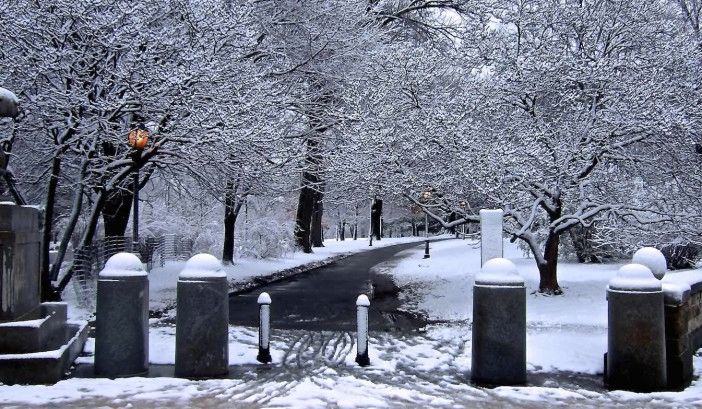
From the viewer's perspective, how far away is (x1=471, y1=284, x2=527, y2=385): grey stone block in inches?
322

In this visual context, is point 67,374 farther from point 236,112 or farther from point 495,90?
point 495,90

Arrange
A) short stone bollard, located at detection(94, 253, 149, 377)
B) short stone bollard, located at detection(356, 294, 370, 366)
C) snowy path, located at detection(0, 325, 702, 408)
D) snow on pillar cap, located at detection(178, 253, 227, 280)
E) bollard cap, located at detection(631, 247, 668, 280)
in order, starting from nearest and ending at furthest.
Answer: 1. snowy path, located at detection(0, 325, 702, 408)
2. short stone bollard, located at detection(94, 253, 149, 377)
3. snow on pillar cap, located at detection(178, 253, 227, 280)
4. bollard cap, located at detection(631, 247, 668, 280)
5. short stone bollard, located at detection(356, 294, 370, 366)

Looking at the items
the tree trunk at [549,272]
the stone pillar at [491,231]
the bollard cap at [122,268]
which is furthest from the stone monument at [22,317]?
the tree trunk at [549,272]

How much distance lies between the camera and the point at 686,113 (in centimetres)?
1598

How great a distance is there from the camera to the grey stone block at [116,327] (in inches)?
322

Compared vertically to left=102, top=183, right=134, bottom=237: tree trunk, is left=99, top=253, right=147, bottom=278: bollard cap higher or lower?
lower

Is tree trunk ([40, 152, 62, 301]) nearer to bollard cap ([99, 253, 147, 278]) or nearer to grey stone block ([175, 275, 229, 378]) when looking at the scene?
bollard cap ([99, 253, 147, 278])

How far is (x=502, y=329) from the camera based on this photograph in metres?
8.19

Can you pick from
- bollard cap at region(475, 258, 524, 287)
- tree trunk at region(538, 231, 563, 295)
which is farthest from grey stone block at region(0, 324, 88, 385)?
tree trunk at region(538, 231, 563, 295)

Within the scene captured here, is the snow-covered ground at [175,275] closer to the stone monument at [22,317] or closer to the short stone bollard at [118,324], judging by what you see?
the stone monument at [22,317]

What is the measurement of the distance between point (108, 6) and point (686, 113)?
1229 centimetres

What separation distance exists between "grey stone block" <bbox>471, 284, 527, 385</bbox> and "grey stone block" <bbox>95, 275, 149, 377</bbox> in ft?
12.9

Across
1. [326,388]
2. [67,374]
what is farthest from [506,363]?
[67,374]

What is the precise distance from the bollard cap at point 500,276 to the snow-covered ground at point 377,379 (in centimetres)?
116
